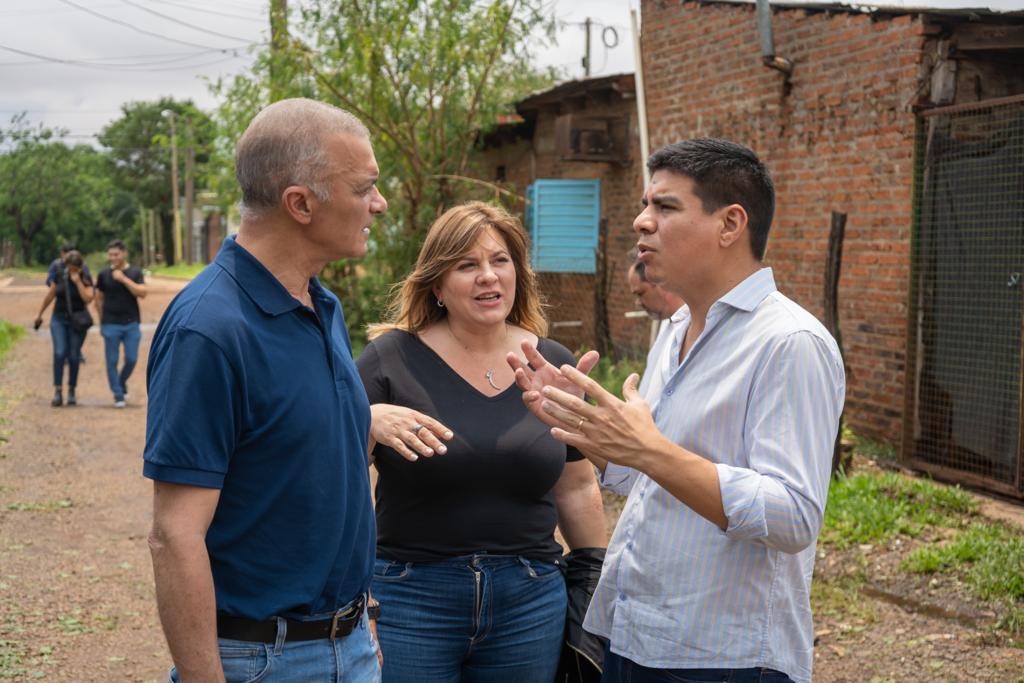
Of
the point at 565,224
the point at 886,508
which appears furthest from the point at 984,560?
the point at 565,224

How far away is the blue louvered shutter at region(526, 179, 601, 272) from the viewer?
46.5ft

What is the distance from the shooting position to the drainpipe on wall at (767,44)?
380 inches

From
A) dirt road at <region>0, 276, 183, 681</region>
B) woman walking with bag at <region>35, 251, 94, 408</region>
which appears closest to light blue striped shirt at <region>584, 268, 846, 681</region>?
dirt road at <region>0, 276, 183, 681</region>

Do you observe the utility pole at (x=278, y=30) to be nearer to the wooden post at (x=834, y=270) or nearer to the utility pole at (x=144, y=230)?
the wooden post at (x=834, y=270)

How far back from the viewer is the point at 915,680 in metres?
4.90

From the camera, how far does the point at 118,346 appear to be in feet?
41.4

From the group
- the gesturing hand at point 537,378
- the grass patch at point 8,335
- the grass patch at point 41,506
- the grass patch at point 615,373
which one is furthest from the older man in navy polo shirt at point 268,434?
the grass patch at point 8,335

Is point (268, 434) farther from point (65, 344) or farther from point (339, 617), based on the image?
point (65, 344)

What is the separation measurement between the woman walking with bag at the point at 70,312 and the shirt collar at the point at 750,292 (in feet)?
38.1

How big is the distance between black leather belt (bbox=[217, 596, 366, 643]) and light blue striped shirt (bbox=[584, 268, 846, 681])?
601 mm

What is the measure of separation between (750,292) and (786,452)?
15.4 inches

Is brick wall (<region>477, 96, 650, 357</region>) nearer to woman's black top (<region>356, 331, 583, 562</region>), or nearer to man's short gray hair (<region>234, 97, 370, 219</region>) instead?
woman's black top (<region>356, 331, 583, 562</region>)

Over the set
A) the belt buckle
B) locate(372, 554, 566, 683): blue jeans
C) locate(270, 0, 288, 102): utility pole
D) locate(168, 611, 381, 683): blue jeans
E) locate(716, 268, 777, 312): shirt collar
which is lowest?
locate(372, 554, 566, 683): blue jeans

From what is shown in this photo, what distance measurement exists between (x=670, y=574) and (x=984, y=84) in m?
7.37
